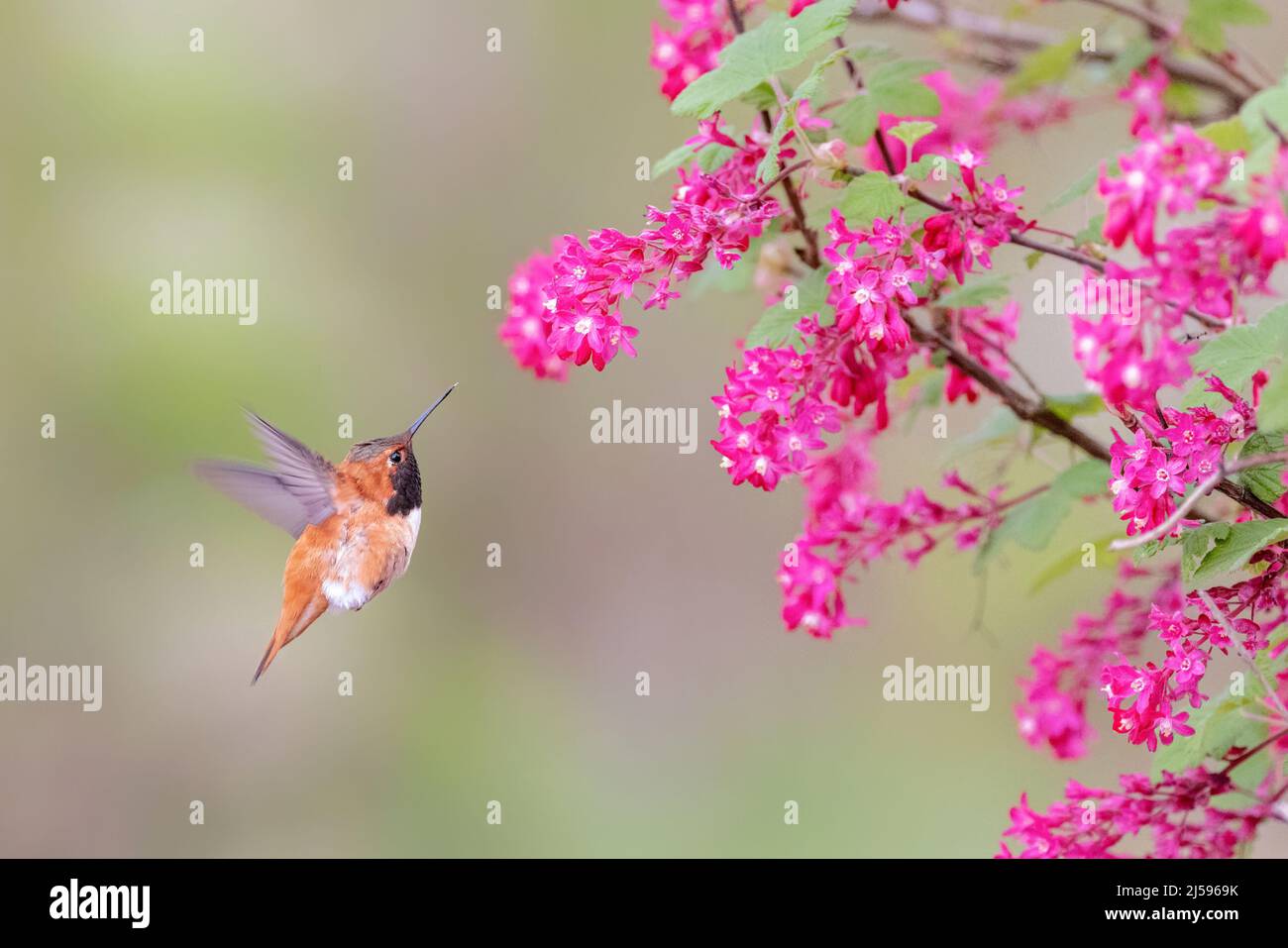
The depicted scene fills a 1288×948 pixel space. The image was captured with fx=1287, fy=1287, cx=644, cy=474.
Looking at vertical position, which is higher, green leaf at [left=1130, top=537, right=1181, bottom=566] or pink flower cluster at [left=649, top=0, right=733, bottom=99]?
pink flower cluster at [left=649, top=0, right=733, bottom=99]

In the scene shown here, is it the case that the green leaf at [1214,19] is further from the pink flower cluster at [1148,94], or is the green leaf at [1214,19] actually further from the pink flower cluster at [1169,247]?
the pink flower cluster at [1169,247]

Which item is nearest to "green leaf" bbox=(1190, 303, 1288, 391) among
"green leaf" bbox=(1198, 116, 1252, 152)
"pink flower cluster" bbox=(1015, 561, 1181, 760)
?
"green leaf" bbox=(1198, 116, 1252, 152)

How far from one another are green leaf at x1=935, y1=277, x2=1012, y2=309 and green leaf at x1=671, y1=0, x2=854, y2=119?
1.07 feet

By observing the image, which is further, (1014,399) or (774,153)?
(1014,399)

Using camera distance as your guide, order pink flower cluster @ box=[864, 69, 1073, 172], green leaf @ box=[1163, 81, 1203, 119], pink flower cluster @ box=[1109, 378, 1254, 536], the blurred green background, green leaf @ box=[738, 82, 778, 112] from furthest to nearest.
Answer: the blurred green background < pink flower cluster @ box=[864, 69, 1073, 172] < green leaf @ box=[1163, 81, 1203, 119] < green leaf @ box=[738, 82, 778, 112] < pink flower cluster @ box=[1109, 378, 1254, 536]

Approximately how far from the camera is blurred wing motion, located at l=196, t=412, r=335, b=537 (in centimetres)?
157

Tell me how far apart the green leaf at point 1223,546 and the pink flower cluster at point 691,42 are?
0.81m

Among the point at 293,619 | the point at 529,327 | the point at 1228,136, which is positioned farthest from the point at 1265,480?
the point at 293,619

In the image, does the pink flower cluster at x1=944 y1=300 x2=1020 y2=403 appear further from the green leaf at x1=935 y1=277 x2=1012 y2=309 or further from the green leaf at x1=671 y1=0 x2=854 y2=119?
the green leaf at x1=671 y1=0 x2=854 y2=119

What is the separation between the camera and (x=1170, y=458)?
1.10 metres

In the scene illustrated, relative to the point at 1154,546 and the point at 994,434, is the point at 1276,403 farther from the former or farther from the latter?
the point at 994,434

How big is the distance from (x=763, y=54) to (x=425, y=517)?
325cm

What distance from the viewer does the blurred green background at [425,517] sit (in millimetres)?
4305
